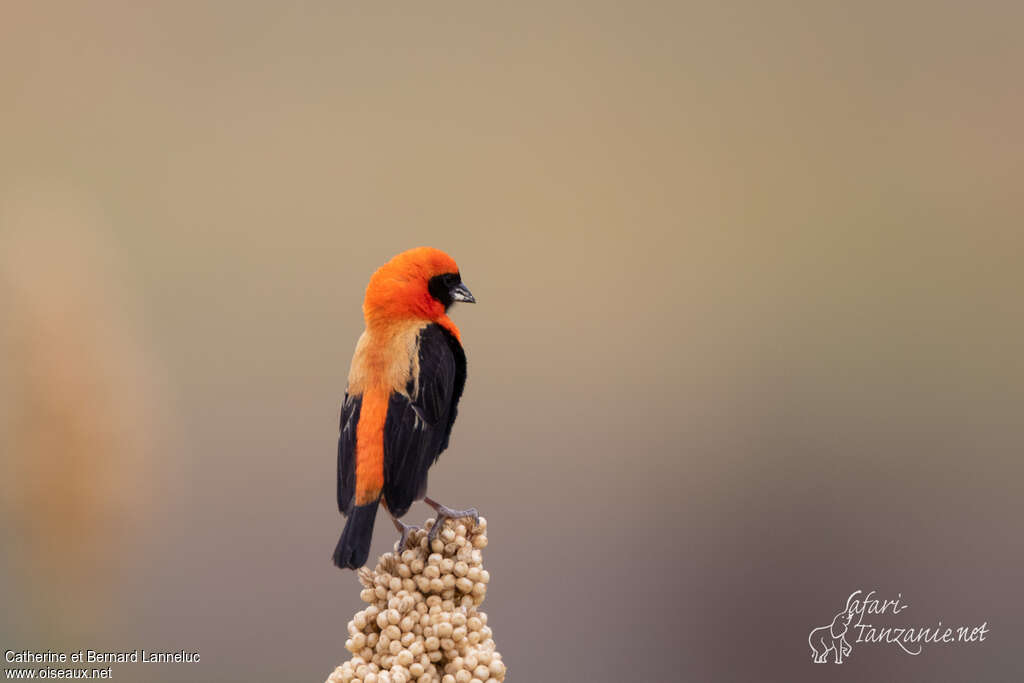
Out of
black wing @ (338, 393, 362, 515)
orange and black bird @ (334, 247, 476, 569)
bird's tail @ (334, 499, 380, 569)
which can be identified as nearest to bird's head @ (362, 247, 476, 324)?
orange and black bird @ (334, 247, 476, 569)

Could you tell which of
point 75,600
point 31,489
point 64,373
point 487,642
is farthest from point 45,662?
point 487,642

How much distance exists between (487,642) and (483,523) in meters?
0.19

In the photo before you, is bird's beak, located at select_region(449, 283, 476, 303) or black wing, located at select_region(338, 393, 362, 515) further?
bird's beak, located at select_region(449, 283, 476, 303)

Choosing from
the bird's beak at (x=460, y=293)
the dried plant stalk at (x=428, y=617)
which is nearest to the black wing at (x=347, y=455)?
the dried plant stalk at (x=428, y=617)

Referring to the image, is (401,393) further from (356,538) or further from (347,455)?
(356,538)

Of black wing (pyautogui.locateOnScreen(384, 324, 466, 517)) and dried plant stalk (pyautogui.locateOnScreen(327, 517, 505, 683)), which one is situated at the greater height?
Result: black wing (pyautogui.locateOnScreen(384, 324, 466, 517))

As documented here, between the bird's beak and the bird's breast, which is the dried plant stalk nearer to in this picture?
the bird's breast

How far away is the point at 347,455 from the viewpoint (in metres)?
1.63

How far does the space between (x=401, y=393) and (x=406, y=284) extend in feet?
0.65

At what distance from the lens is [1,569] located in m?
2.69

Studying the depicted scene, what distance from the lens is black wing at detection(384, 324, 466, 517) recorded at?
5.29 feet

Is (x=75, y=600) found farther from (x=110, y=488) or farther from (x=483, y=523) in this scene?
(x=483, y=523)

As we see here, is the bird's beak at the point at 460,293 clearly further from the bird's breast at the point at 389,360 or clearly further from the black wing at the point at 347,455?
the black wing at the point at 347,455

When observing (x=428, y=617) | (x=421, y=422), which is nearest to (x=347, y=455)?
(x=421, y=422)
